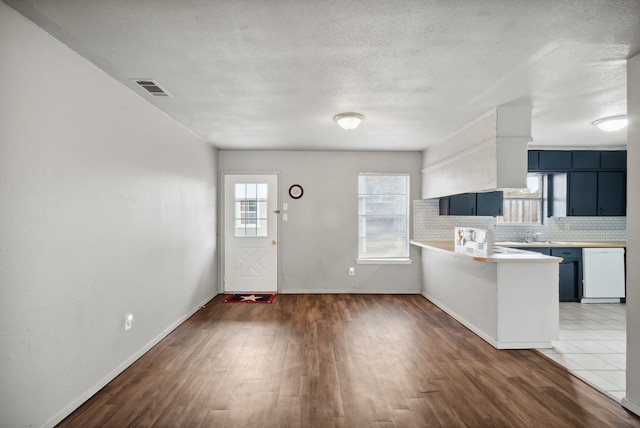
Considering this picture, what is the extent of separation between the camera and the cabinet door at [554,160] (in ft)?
18.7

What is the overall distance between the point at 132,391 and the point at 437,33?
3.33 metres

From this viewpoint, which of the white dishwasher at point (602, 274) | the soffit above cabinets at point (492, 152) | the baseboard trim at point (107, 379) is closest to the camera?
the baseboard trim at point (107, 379)

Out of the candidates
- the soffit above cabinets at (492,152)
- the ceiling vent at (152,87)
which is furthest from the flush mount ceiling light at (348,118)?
the ceiling vent at (152,87)

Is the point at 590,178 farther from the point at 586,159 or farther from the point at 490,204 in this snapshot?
the point at 490,204

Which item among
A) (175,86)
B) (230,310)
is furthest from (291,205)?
(175,86)

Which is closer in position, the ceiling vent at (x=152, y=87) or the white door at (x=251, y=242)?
the ceiling vent at (x=152, y=87)

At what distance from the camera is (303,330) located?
4055mm

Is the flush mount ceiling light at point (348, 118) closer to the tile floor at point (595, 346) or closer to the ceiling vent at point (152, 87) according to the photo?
the ceiling vent at point (152, 87)

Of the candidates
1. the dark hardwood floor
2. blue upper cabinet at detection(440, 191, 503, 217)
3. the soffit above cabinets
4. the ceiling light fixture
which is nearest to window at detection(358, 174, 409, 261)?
blue upper cabinet at detection(440, 191, 503, 217)

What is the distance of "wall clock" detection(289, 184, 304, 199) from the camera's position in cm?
596

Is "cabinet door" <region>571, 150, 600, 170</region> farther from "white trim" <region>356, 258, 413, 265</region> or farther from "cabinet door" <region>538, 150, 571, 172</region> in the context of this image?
Result: "white trim" <region>356, 258, 413, 265</region>

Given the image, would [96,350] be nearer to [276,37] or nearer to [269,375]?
[269,375]

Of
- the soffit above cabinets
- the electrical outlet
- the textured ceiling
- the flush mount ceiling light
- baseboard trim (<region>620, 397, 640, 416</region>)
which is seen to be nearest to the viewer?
the textured ceiling

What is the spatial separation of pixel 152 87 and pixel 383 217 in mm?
4185
